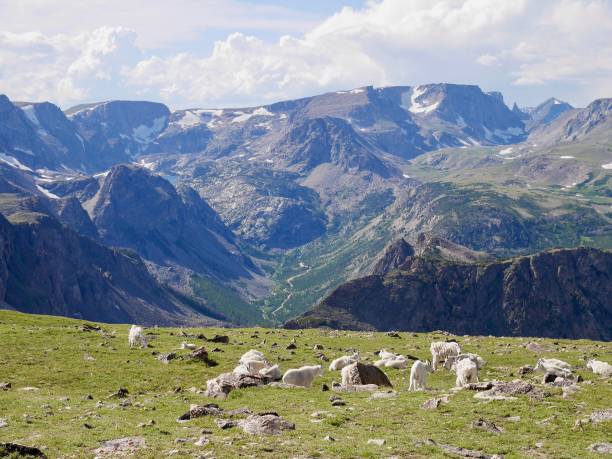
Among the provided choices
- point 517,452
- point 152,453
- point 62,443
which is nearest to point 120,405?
point 62,443

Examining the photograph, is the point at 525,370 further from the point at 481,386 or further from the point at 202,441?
the point at 202,441

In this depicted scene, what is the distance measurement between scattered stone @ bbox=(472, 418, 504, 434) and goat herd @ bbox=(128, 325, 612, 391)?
11060 millimetres

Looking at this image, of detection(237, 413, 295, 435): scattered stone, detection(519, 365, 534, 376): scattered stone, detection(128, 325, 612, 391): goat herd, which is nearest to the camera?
detection(237, 413, 295, 435): scattered stone

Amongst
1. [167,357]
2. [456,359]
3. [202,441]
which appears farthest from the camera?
[167,357]

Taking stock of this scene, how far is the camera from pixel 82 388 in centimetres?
4331

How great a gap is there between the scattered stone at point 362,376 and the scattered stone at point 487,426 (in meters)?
13.3

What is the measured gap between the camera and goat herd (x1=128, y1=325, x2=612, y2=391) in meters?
42.7

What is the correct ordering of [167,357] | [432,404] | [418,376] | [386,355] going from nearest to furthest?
1. [432,404]
2. [418,376]
3. [167,357]
4. [386,355]

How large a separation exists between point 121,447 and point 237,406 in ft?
29.7

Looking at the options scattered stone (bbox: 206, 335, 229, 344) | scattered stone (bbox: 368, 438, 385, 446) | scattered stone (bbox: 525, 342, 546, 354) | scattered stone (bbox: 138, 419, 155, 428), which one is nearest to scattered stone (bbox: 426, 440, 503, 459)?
scattered stone (bbox: 368, 438, 385, 446)

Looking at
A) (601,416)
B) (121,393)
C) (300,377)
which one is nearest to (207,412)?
(121,393)

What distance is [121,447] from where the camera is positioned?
27.2 metres

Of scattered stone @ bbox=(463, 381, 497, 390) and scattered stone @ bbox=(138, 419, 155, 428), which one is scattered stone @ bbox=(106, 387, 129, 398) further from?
scattered stone @ bbox=(463, 381, 497, 390)

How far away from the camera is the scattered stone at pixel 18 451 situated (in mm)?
24500
